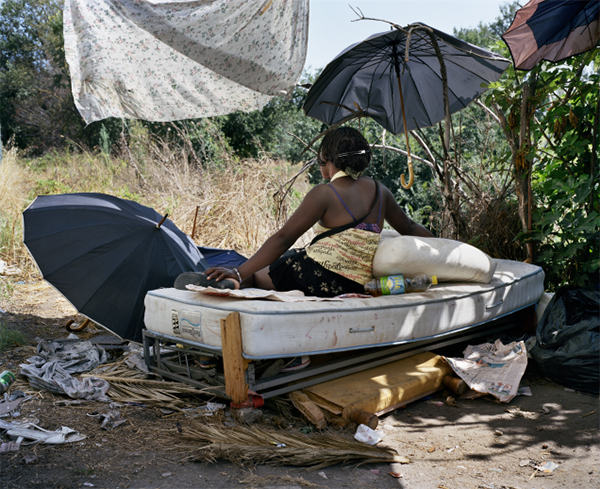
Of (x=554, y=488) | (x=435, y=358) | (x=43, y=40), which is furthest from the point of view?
(x=43, y=40)

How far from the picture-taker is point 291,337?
2.68 metres

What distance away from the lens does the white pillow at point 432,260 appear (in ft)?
11.0

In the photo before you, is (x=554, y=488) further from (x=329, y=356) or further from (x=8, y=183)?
(x=8, y=183)

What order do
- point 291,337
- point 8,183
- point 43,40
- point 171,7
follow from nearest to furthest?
point 291,337 < point 171,7 < point 8,183 < point 43,40

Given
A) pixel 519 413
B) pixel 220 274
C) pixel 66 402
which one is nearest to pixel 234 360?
pixel 220 274

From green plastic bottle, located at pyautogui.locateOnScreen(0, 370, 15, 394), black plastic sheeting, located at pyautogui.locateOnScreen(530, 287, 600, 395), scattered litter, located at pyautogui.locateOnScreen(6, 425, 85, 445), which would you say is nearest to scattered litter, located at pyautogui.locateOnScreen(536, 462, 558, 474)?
black plastic sheeting, located at pyautogui.locateOnScreen(530, 287, 600, 395)

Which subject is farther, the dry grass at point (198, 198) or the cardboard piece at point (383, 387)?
the dry grass at point (198, 198)

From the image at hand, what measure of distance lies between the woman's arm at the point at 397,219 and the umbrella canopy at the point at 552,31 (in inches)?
57.4

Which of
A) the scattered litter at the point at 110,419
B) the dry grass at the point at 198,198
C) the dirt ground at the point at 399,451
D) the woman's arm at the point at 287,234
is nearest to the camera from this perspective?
the dirt ground at the point at 399,451

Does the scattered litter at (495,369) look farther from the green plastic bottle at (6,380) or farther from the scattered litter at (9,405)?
the green plastic bottle at (6,380)

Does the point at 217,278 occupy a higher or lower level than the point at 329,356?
higher

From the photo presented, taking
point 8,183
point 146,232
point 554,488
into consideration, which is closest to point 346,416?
point 554,488

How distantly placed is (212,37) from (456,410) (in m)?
3.39

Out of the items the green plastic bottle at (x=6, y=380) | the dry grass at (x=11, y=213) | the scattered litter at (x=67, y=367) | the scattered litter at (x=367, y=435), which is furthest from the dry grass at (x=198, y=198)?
the scattered litter at (x=367, y=435)
